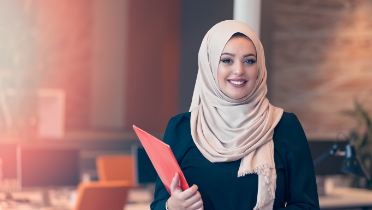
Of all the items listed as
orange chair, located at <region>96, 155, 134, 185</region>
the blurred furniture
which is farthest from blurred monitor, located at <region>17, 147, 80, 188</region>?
the blurred furniture

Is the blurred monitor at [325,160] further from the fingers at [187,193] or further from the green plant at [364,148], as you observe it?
the fingers at [187,193]

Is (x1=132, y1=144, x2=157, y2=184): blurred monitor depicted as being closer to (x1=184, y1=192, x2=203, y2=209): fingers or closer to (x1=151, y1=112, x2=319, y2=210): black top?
(x1=151, y1=112, x2=319, y2=210): black top

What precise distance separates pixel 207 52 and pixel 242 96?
0.59ft

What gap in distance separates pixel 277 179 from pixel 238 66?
35cm

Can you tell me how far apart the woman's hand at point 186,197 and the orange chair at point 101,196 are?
167cm

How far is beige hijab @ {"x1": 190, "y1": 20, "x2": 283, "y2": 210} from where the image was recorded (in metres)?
1.19

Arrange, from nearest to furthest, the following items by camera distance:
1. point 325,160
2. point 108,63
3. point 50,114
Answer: point 325,160 → point 50,114 → point 108,63

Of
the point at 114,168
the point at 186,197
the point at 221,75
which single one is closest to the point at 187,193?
the point at 186,197

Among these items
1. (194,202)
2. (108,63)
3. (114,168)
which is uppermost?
(108,63)

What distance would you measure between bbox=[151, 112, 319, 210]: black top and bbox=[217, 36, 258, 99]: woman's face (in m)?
0.17

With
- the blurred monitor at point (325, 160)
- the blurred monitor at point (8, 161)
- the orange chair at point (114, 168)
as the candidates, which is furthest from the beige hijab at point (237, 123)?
the orange chair at point (114, 168)

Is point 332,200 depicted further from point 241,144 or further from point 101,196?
point 241,144

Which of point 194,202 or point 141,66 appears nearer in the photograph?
point 194,202

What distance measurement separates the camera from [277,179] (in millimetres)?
1216
